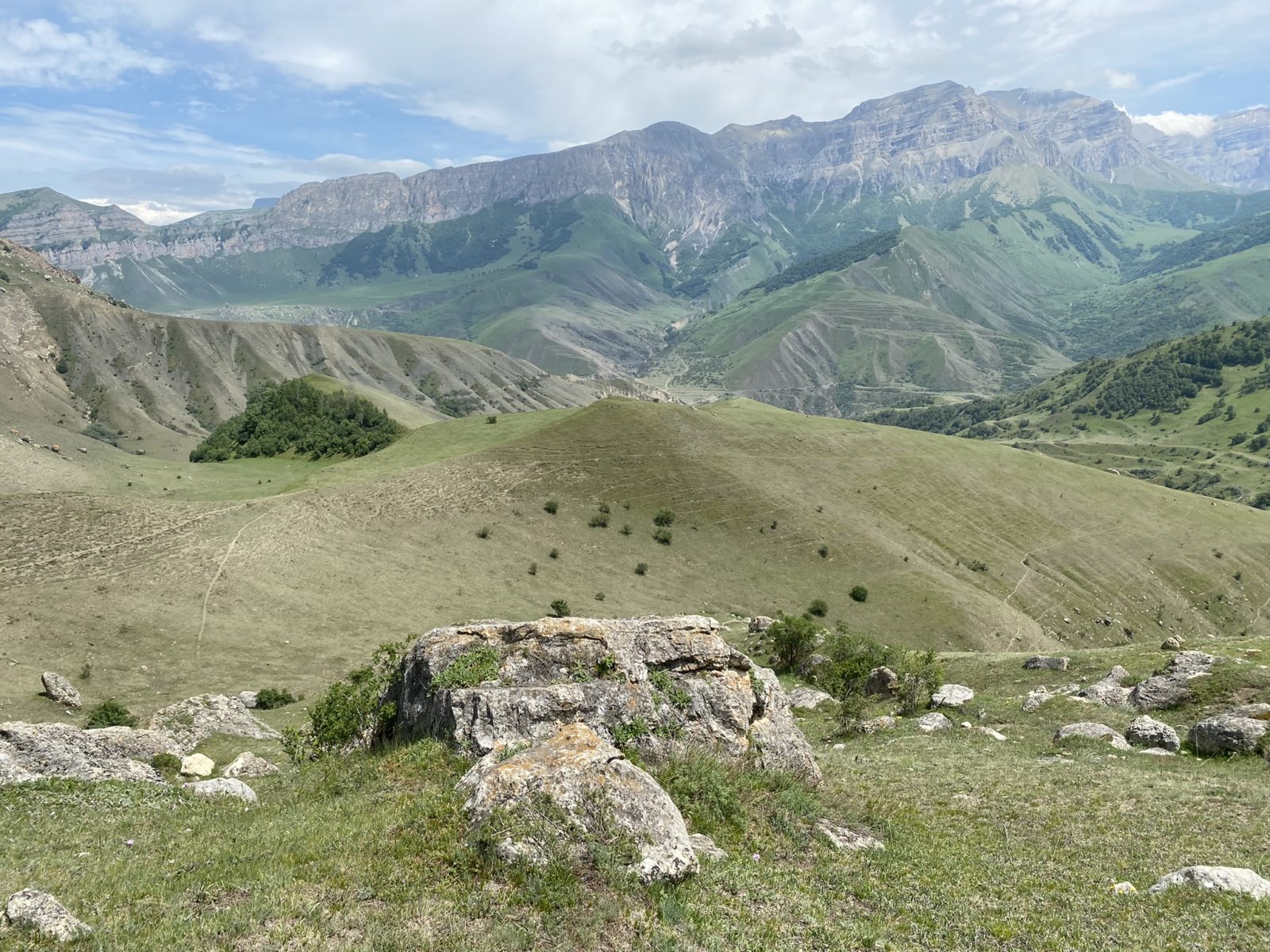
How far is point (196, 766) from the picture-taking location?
3300 centimetres

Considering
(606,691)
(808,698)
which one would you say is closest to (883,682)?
(808,698)

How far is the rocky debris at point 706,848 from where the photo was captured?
15969 millimetres

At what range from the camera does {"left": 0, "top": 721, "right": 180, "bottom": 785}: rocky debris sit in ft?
79.0

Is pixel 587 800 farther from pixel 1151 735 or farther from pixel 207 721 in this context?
pixel 207 721

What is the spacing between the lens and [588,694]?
2159 centimetres

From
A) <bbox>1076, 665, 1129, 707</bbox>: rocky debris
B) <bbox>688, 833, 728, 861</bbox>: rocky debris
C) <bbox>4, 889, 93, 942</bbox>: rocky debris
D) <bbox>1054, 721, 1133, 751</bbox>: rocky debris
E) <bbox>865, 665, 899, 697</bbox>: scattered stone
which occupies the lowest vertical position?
<bbox>865, 665, 899, 697</bbox>: scattered stone

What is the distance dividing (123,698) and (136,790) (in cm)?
3819

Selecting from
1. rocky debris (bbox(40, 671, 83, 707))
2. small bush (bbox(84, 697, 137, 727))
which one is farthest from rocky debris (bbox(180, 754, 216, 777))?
rocky debris (bbox(40, 671, 83, 707))

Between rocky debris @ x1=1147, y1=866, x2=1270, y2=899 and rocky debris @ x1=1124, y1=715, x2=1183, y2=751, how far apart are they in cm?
1590

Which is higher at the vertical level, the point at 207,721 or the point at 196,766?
the point at 196,766

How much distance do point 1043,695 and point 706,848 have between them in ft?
102

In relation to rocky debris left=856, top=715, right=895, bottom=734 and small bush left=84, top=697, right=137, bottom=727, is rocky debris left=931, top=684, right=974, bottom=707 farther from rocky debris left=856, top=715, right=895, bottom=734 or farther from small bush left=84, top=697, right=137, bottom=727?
small bush left=84, top=697, right=137, bottom=727

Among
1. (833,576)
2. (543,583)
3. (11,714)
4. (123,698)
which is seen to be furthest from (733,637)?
(11,714)

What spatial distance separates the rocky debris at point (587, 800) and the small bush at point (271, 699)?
146ft
